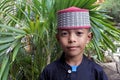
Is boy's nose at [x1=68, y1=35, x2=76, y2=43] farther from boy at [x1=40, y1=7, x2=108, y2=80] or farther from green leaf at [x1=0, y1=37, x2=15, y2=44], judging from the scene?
green leaf at [x1=0, y1=37, x2=15, y2=44]

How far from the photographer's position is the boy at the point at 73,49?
2.01m

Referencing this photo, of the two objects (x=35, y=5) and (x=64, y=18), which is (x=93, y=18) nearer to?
(x=35, y=5)

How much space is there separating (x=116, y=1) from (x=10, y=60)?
829 centimetres

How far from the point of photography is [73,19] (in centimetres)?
203

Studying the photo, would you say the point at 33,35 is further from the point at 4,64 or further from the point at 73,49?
the point at 73,49

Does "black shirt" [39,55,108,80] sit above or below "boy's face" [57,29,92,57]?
below

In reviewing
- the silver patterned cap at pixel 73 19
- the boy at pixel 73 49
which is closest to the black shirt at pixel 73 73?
the boy at pixel 73 49

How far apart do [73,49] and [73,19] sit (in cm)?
20

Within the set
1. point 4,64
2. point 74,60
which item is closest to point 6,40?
point 4,64

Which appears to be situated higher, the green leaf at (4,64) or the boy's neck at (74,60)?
the boy's neck at (74,60)

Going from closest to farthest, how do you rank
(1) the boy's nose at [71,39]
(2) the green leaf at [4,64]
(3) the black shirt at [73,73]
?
1. (1) the boy's nose at [71,39]
2. (3) the black shirt at [73,73]
3. (2) the green leaf at [4,64]

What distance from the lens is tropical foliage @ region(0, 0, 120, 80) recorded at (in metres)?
2.68

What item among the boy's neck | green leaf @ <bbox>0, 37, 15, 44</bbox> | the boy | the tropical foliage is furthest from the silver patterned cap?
green leaf @ <bbox>0, 37, 15, 44</bbox>

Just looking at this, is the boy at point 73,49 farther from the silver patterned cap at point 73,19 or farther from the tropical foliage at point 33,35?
the tropical foliage at point 33,35
